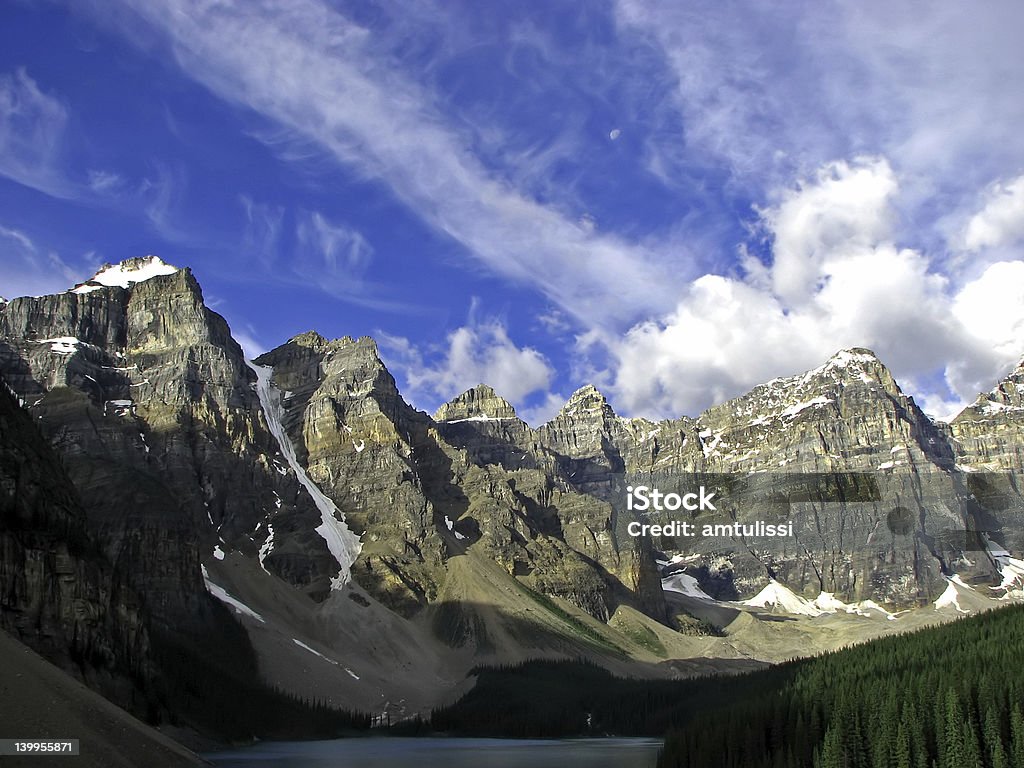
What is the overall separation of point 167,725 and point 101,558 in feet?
83.9

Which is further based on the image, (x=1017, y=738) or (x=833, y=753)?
(x=833, y=753)

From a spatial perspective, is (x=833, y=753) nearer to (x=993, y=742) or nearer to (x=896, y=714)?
(x=896, y=714)

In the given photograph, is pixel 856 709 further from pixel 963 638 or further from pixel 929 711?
pixel 963 638

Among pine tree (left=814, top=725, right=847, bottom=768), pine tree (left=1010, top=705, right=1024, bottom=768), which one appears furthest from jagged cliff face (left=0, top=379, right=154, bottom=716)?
pine tree (left=1010, top=705, right=1024, bottom=768)

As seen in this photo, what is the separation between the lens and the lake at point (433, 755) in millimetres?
141875

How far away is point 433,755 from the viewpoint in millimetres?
164250

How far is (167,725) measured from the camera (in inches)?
5817

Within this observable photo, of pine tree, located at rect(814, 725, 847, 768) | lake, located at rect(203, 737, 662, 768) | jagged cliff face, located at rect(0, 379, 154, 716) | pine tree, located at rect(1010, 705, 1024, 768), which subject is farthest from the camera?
lake, located at rect(203, 737, 662, 768)

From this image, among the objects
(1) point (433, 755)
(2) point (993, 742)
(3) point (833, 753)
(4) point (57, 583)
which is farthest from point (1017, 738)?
(4) point (57, 583)

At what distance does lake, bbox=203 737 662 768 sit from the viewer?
142 metres

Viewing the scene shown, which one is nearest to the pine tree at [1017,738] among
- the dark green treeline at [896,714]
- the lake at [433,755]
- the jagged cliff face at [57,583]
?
the dark green treeline at [896,714]

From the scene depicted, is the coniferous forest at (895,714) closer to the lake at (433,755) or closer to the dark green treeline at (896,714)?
the dark green treeline at (896,714)

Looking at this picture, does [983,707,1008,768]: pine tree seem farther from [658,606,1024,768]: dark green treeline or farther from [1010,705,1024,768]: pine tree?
[1010,705,1024,768]: pine tree

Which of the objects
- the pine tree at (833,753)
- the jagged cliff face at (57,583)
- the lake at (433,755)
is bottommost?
the lake at (433,755)
